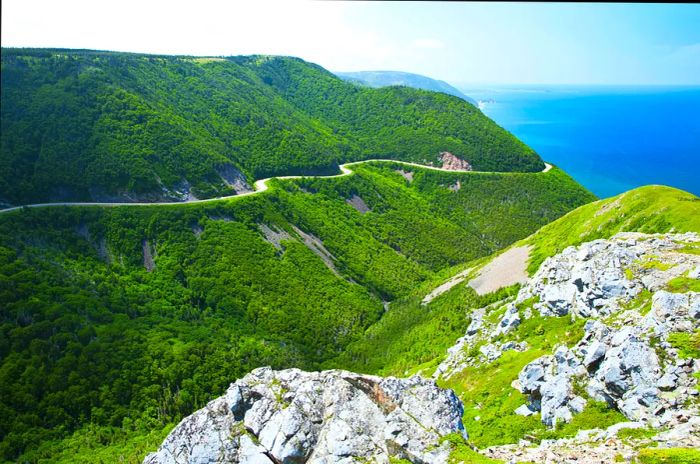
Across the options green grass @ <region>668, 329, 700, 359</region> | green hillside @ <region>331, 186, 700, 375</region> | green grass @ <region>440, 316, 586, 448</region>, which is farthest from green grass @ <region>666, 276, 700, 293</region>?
green hillside @ <region>331, 186, 700, 375</region>

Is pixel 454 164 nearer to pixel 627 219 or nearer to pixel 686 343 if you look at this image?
pixel 627 219

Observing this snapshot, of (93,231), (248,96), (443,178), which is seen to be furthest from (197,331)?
(248,96)

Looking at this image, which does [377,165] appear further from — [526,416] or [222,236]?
[526,416]

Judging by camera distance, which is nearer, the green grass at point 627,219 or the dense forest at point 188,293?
the green grass at point 627,219

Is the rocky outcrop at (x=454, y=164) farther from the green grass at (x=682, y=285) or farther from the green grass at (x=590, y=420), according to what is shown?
the green grass at (x=590, y=420)

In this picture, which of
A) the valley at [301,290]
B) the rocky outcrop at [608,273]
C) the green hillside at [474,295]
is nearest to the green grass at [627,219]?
the green hillside at [474,295]

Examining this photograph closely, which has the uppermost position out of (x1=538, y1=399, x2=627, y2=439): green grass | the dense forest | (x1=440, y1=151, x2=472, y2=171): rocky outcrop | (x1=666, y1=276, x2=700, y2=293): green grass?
(x1=440, y1=151, x2=472, y2=171): rocky outcrop

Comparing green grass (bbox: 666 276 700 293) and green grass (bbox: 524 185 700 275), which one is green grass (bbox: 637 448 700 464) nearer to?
green grass (bbox: 666 276 700 293)
